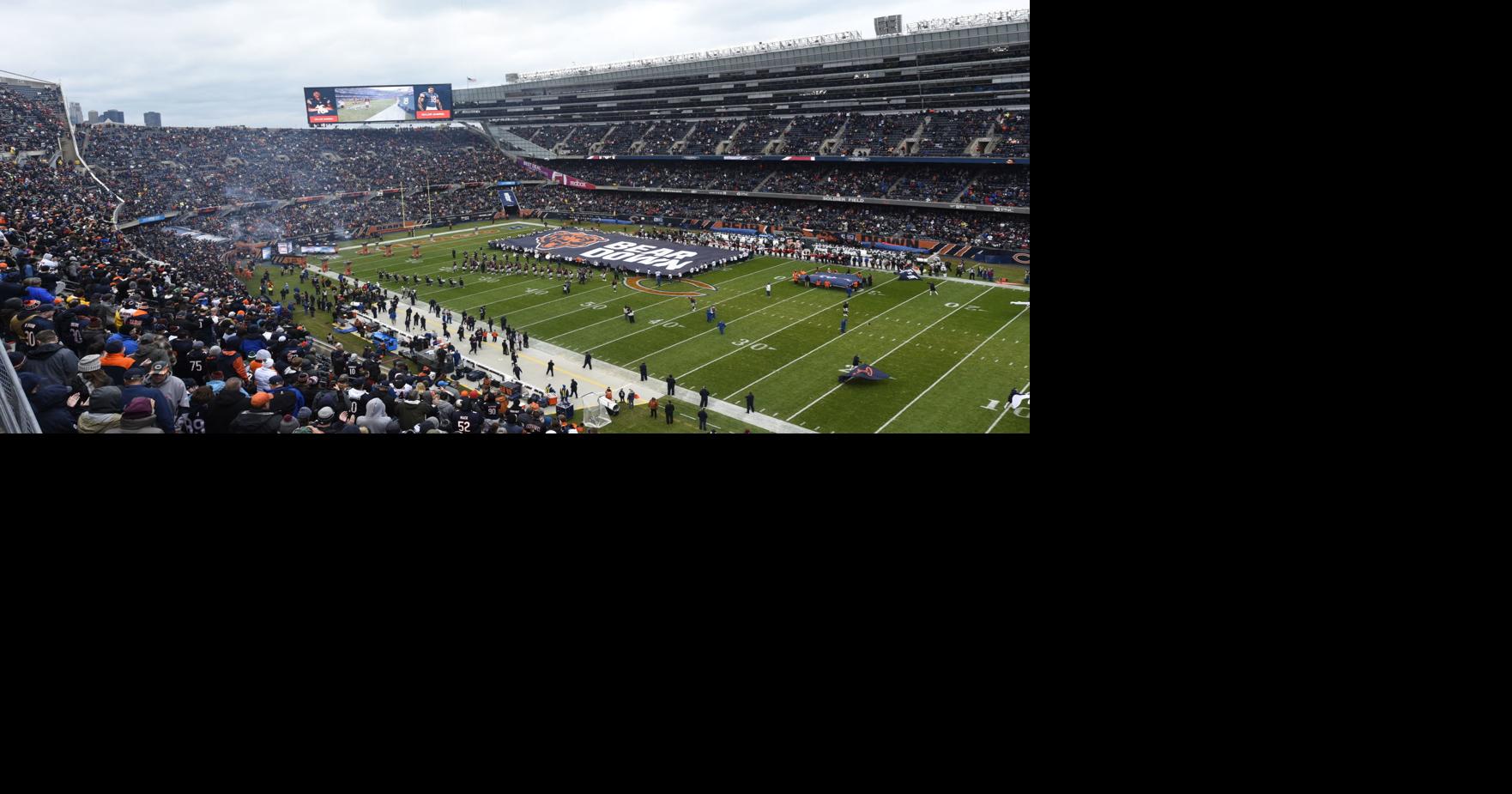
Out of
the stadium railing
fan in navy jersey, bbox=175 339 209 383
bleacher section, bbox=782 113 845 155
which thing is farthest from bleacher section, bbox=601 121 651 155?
the stadium railing

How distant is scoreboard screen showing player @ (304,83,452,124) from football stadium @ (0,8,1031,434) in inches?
5.8

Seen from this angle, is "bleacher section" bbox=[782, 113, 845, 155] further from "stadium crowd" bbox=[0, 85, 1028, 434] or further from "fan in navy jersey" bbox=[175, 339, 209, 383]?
"fan in navy jersey" bbox=[175, 339, 209, 383]

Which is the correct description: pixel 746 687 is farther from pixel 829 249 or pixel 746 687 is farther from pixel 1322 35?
pixel 829 249

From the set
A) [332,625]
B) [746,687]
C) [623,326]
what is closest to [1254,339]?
[746,687]

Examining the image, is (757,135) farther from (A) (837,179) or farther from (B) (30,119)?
(B) (30,119)

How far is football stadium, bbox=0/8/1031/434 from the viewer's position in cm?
735

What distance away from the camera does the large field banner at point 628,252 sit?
23.8 metres

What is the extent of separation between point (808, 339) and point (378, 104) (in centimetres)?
3997

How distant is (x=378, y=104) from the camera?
44.8m

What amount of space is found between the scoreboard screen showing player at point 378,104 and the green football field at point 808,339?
83.4 feet

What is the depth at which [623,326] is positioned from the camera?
1766 centimetres

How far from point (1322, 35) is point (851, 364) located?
12.3 meters

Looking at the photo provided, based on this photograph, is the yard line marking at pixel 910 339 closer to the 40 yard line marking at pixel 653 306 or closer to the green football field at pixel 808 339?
the green football field at pixel 808 339

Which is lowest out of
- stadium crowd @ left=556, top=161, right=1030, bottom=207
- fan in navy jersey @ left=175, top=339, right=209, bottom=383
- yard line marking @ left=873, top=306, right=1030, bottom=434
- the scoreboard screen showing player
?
yard line marking @ left=873, top=306, right=1030, bottom=434
